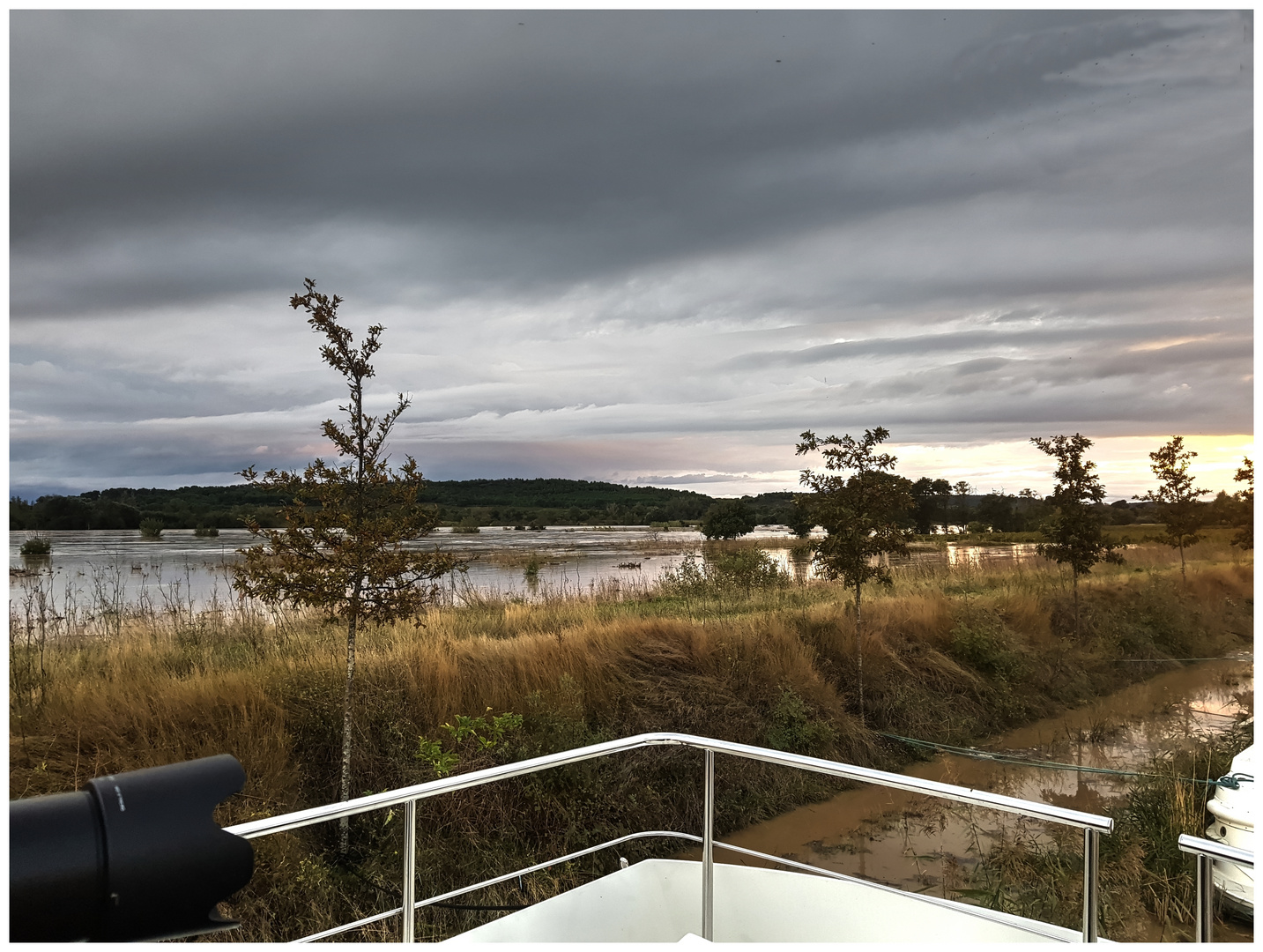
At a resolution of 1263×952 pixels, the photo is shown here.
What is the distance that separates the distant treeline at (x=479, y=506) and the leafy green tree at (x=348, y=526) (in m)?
0.31

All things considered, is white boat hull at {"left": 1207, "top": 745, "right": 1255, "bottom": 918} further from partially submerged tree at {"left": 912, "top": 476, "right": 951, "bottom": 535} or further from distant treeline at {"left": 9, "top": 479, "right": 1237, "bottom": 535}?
partially submerged tree at {"left": 912, "top": 476, "right": 951, "bottom": 535}

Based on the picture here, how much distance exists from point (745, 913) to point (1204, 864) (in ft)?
6.06

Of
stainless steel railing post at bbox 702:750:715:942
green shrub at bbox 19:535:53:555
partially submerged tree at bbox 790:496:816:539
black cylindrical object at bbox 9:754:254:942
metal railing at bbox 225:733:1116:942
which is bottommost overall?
stainless steel railing post at bbox 702:750:715:942

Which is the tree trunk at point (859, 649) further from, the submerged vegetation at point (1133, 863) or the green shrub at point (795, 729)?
the submerged vegetation at point (1133, 863)

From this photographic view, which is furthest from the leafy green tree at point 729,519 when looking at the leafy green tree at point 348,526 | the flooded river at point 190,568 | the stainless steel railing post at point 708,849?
the stainless steel railing post at point 708,849

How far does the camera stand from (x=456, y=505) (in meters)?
7.48

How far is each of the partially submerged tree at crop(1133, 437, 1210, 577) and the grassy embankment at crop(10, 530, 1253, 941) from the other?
3.54 meters

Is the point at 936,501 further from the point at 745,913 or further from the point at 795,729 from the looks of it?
the point at 745,913

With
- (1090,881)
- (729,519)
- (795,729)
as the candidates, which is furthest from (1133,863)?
(729,519)

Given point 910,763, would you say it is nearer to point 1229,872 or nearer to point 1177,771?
point 1177,771

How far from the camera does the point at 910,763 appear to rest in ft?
27.3

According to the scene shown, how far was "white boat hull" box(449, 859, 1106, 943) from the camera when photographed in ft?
7.85

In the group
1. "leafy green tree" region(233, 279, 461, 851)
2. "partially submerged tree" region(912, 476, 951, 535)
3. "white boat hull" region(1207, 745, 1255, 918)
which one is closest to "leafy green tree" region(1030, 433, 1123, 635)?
"partially submerged tree" region(912, 476, 951, 535)

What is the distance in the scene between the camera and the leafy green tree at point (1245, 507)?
10.6 metres
